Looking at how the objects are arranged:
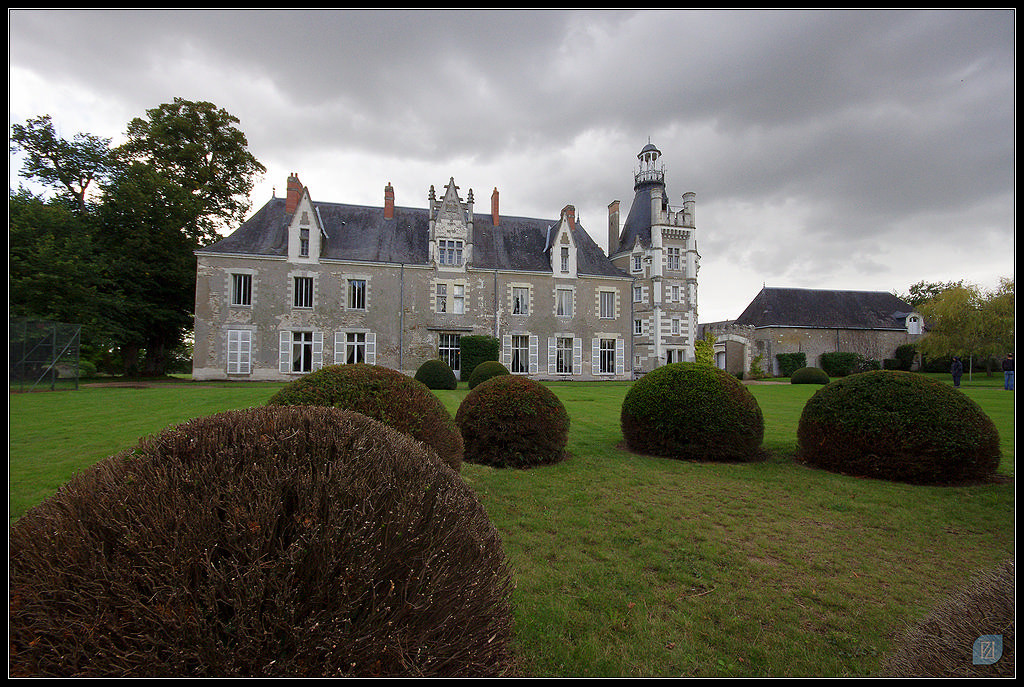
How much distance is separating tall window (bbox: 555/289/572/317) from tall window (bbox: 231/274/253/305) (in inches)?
731

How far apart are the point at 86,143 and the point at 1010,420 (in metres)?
43.2

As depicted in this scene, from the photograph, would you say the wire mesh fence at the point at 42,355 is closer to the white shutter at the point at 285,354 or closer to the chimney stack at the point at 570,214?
the white shutter at the point at 285,354

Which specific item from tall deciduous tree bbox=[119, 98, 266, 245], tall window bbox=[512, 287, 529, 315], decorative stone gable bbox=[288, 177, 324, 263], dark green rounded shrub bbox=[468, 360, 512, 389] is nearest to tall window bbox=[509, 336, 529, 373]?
tall window bbox=[512, 287, 529, 315]

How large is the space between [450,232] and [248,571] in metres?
29.8

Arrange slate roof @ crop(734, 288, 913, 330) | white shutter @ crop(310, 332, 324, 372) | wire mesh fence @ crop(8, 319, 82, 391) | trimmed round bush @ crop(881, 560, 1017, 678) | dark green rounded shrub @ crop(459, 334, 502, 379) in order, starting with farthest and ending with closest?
slate roof @ crop(734, 288, 913, 330), dark green rounded shrub @ crop(459, 334, 502, 379), white shutter @ crop(310, 332, 324, 372), wire mesh fence @ crop(8, 319, 82, 391), trimmed round bush @ crop(881, 560, 1017, 678)

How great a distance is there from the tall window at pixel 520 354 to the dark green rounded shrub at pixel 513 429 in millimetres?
22903

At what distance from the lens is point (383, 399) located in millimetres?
5141

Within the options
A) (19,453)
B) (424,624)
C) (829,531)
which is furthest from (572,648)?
(19,453)

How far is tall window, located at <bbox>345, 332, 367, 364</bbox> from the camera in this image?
93.4 ft

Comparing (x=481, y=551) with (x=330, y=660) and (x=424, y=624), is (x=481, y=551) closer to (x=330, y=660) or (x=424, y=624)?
(x=424, y=624)

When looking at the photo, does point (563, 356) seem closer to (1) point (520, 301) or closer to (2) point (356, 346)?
(1) point (520, 301)

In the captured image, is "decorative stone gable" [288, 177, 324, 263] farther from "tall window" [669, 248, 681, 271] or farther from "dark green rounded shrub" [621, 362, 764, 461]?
"dark green rounded shrub" [621, 362, 764, 461]

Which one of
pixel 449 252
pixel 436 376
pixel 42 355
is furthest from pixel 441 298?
pixel 42 355

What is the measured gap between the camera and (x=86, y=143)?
92.1 feet
